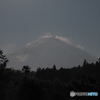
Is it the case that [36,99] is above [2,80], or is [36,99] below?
below

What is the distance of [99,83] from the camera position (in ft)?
163

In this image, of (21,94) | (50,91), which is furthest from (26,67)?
(21,94)

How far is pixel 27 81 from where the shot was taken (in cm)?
4131

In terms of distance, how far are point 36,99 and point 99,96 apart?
14485mm

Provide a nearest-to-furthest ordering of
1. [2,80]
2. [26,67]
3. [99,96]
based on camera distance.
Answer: [2,80]
[99,96]
[26,67]

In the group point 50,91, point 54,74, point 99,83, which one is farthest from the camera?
point 54,74

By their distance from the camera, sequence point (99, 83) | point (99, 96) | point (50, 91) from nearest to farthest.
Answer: point (99, 96)
point (99, 83)
point (50, 91)

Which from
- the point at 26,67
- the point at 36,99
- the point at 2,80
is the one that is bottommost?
the point at 36,99

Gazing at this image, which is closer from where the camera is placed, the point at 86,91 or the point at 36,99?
the point at 36,99

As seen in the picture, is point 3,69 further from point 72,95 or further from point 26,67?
point 26,67

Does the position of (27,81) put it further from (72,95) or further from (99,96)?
(99,96)

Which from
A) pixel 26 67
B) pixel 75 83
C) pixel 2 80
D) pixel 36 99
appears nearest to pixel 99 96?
pixel 75 83

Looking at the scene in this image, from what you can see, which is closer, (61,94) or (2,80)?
(2,80)

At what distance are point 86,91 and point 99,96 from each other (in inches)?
119
